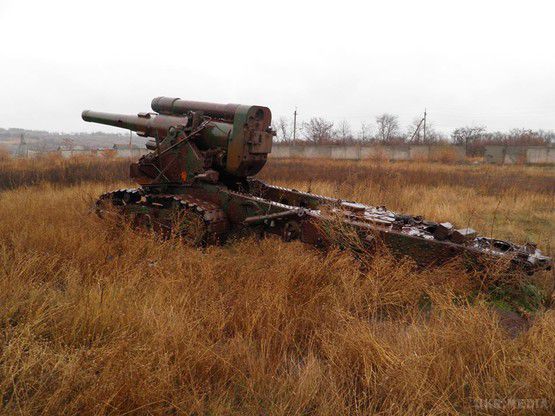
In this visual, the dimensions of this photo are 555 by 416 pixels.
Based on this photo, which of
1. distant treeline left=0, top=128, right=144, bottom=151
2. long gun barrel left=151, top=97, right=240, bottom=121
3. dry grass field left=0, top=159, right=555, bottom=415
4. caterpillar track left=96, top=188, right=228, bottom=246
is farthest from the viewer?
distant treeline left=0, top=128, right=144, bottom=151

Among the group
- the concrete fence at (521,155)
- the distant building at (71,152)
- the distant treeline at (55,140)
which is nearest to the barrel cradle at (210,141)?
the distant building at (71,152)

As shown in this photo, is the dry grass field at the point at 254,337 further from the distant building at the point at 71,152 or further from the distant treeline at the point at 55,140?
the distant treeline at the point at 55,140

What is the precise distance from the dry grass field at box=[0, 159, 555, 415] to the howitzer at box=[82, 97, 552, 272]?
0.27 m

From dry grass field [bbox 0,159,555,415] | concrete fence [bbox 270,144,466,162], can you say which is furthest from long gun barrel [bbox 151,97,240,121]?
concrete fence [bbox 270,144,466,162]

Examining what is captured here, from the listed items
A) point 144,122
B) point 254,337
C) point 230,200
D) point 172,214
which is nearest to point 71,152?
point 144,122

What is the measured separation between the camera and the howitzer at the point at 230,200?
3.96m

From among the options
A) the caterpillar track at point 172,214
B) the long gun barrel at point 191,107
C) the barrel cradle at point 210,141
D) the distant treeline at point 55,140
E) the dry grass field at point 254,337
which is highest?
the distant treeline at point 55,140

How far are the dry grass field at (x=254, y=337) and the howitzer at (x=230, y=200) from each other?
27 cm

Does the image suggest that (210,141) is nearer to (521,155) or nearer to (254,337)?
(254,337)

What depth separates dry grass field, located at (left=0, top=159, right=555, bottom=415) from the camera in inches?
80.6

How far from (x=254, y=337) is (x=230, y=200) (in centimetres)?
260

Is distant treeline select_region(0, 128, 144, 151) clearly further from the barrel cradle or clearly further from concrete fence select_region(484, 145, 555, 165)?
concrete fence select_region(484, 145, 555, 165)

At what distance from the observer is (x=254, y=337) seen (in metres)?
2.83

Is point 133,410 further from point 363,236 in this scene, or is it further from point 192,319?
point 363,236
